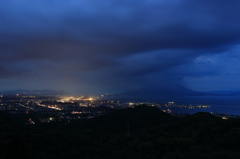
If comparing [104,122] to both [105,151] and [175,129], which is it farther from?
[105,151]

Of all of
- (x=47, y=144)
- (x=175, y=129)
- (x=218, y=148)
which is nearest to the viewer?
(x=47, y=144)

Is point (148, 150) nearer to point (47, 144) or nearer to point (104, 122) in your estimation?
point (47, 144)

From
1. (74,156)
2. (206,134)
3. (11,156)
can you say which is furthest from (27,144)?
(206,134)

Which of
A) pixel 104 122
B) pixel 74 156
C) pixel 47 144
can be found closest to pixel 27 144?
pixel 47 144

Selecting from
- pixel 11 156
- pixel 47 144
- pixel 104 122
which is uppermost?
pixel 11 156

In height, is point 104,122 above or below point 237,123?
below

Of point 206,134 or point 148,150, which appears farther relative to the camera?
point 206,134

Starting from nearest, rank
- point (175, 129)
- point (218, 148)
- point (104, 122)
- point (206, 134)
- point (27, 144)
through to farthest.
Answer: point (27, 144) < point (218, 148) < point (206, 134) < point (175, 129) < point (104, 122)

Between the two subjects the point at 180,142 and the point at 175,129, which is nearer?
the point at 180,142

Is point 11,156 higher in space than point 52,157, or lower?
higher
